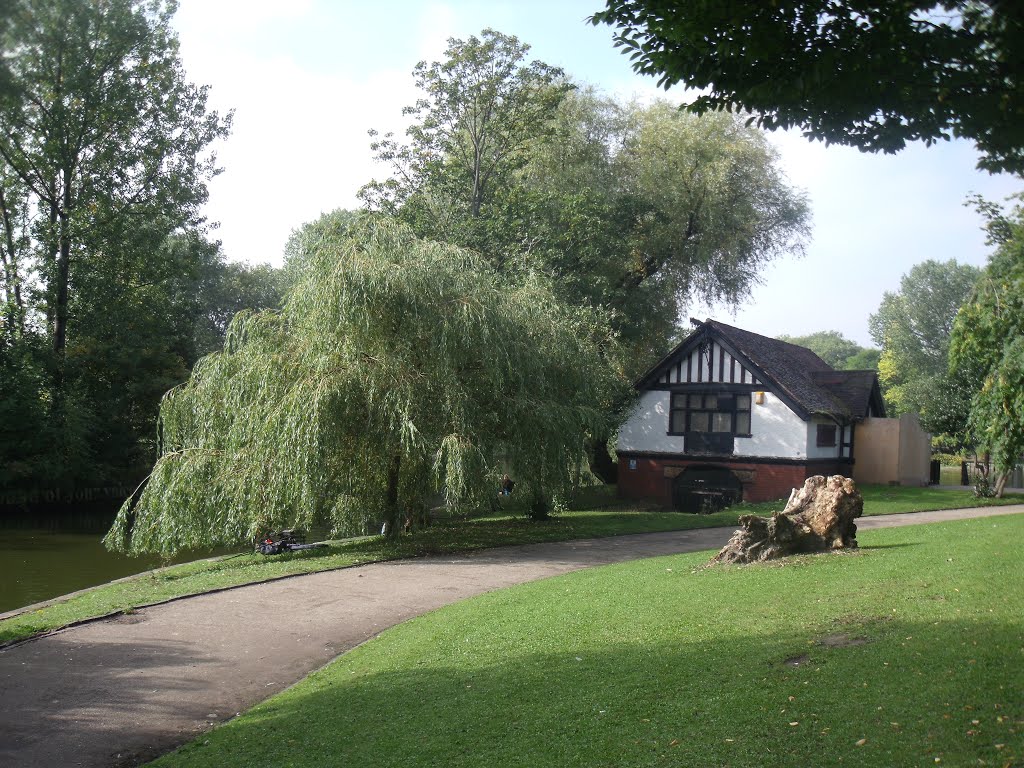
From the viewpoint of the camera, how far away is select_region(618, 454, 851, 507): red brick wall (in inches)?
1225

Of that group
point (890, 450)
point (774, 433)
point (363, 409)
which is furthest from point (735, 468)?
point (363, 409)

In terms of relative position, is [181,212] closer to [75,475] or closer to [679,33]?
→ [75,475]

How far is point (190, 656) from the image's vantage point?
10688 millimetres

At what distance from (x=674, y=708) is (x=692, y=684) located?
1.98 ft

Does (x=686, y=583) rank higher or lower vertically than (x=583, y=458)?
lower

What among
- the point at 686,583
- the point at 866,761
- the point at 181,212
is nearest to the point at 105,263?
the point at 181,212

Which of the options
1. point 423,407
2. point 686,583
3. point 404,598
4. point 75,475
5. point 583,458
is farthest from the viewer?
point 75,475

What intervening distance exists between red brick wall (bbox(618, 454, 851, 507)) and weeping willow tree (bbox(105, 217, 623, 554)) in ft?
40.7

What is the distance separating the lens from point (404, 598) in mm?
14359

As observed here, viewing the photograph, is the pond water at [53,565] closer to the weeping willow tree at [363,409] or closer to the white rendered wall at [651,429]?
the weeping willow tree at [363,409]

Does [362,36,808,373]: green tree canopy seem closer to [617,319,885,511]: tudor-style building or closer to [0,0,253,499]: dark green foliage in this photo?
[617,319,885,511]: tudor-style building

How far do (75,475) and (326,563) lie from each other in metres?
21.8

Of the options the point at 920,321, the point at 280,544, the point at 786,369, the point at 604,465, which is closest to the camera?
the point at 280,544

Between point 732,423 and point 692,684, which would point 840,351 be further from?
point 692,684
